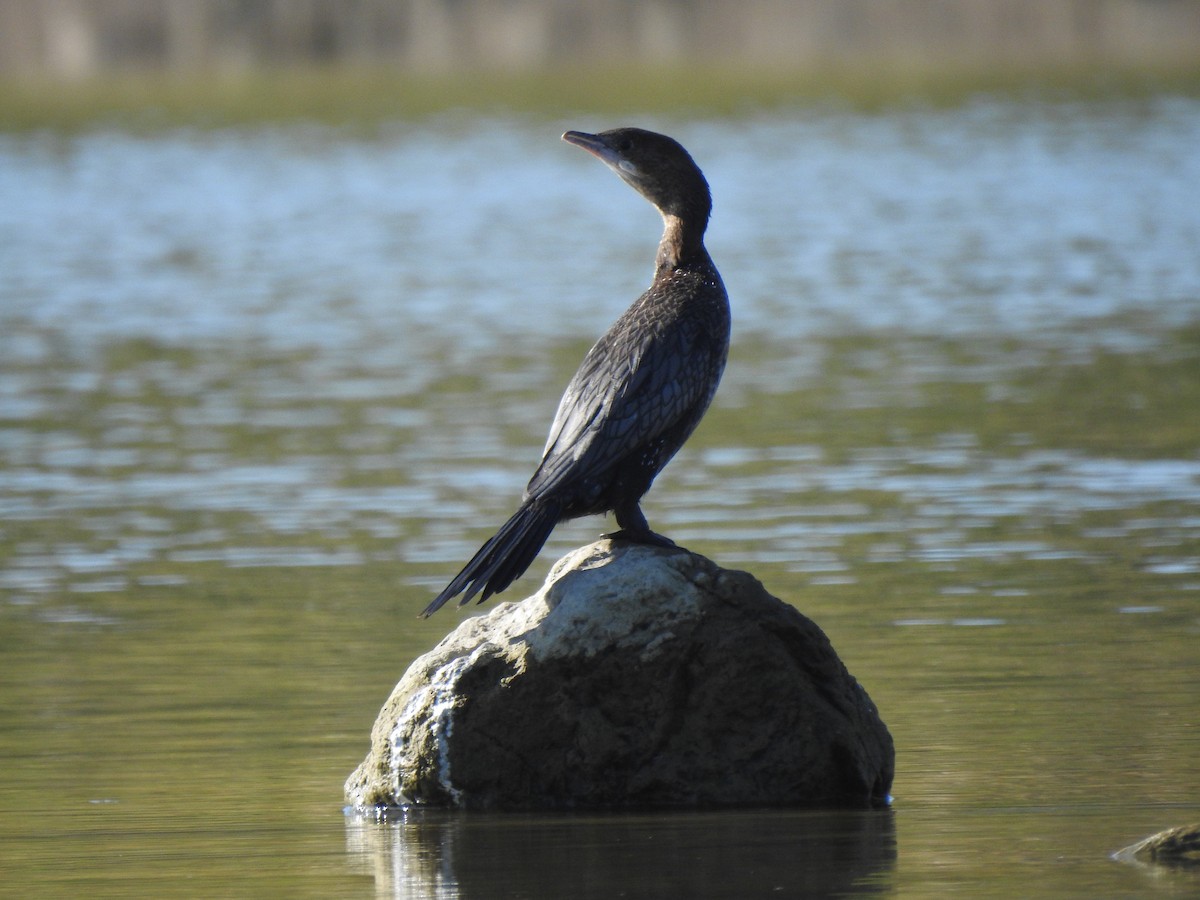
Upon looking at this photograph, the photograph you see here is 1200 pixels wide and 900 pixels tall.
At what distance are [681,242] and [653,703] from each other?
1.59 m

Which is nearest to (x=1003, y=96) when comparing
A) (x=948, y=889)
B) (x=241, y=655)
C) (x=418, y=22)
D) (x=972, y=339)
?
(x=418, y=22)

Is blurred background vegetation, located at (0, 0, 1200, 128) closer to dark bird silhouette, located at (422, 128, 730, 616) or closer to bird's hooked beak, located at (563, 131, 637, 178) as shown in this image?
bird's hooked beak, located at (563, 131, 637, 178)

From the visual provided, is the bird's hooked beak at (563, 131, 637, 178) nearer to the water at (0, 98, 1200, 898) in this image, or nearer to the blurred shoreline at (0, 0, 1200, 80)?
the water at (0, 98, 1200, 898)

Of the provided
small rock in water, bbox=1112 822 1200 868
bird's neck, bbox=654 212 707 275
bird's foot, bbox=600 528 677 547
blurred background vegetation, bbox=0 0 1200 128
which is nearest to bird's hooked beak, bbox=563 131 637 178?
bird's neck, bbox=654 212 707 275

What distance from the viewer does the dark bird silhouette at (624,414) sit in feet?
22.5

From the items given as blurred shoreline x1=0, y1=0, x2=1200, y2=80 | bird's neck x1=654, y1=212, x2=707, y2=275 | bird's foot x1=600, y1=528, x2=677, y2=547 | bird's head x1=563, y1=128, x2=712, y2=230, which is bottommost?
blurred shoreline x1=0, y1=0, x2=1200, y2=80

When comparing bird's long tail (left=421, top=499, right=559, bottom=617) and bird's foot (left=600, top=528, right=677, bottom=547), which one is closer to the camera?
bird's long tail (left=421, top=499, right=559, bottom=617)

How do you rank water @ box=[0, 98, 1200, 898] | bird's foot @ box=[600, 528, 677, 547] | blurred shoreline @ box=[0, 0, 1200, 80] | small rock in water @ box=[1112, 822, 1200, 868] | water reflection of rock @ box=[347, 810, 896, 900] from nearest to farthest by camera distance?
1. small rock in water @ box=[1112, 822, 1200, 868]
2. water reflection of rock @ box=[347, 810, 896, 900]
3. water @ box=[0, 98, 1200, 898]
4. bird's foot @ box=[600, 528, 677, 547]
5. blurred shoreline @ box=[0, 0, 1200, 80]

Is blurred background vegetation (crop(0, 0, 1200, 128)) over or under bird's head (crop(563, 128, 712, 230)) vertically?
under

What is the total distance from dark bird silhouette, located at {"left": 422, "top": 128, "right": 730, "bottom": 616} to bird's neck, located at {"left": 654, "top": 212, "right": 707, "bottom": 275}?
0.10 metres

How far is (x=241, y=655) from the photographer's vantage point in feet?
31.7

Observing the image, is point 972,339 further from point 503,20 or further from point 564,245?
point 503,20

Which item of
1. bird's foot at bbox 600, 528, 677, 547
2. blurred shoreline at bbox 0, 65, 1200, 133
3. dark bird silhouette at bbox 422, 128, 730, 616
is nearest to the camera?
dark bird silhouette at bbox 422, 128, 730, 616

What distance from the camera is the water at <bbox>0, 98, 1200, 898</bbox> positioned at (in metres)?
6.70
